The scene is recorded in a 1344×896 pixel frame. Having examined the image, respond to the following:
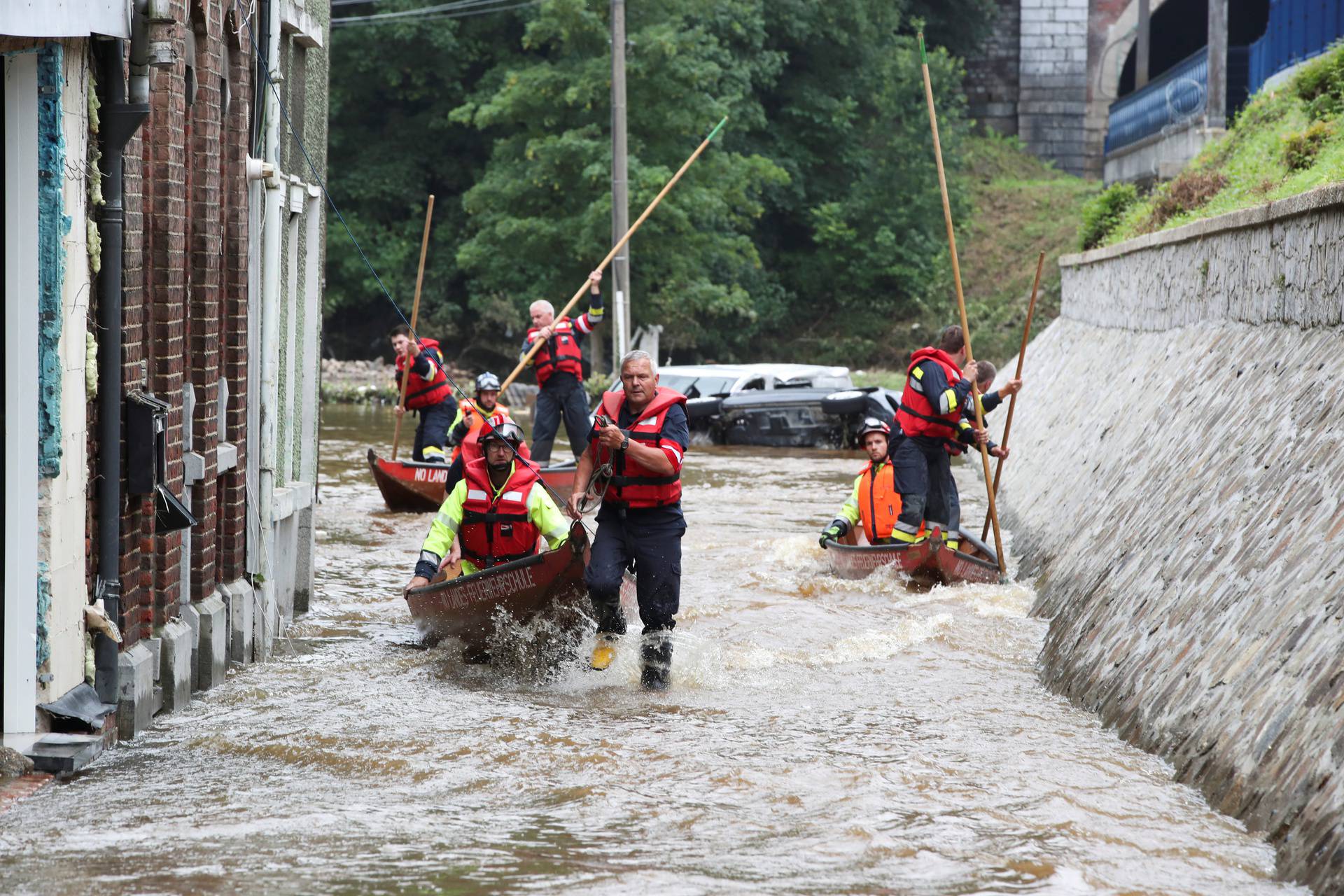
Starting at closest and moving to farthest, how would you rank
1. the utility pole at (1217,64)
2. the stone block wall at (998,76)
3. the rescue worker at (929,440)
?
the rescue worker at (929,440)
the utility pole at (1217,64)
the stone block wall at (998,76)

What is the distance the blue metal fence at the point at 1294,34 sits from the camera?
2131cm

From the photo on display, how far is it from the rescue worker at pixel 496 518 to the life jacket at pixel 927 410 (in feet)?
12.7

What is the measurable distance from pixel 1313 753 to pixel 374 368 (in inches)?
1267

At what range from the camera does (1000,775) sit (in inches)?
295

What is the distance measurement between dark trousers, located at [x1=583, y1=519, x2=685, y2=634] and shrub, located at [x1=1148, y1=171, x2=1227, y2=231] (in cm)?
1012

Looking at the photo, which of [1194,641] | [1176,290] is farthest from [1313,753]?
[1176,290]

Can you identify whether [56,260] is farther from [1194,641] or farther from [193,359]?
[1194,641]

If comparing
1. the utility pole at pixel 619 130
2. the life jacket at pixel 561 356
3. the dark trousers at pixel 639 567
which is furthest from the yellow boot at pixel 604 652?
the utility pole at pixel 619 130

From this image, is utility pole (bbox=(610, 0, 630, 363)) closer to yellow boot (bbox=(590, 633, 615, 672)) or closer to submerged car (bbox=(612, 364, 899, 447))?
submerged car (bbox=(612, 364, 899, 447))

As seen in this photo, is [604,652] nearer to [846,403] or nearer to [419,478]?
[419,478]

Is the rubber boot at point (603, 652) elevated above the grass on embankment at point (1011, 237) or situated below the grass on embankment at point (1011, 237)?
below

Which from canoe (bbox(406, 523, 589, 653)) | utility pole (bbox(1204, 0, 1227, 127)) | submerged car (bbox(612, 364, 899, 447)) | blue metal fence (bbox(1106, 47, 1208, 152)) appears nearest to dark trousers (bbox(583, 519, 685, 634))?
canoe (bbox(406, 523, 589, 653))

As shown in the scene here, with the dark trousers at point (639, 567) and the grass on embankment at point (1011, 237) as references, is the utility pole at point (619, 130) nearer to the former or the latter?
the grass on embankment at point (1011, 237)

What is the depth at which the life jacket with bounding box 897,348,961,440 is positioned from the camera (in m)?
12.8
